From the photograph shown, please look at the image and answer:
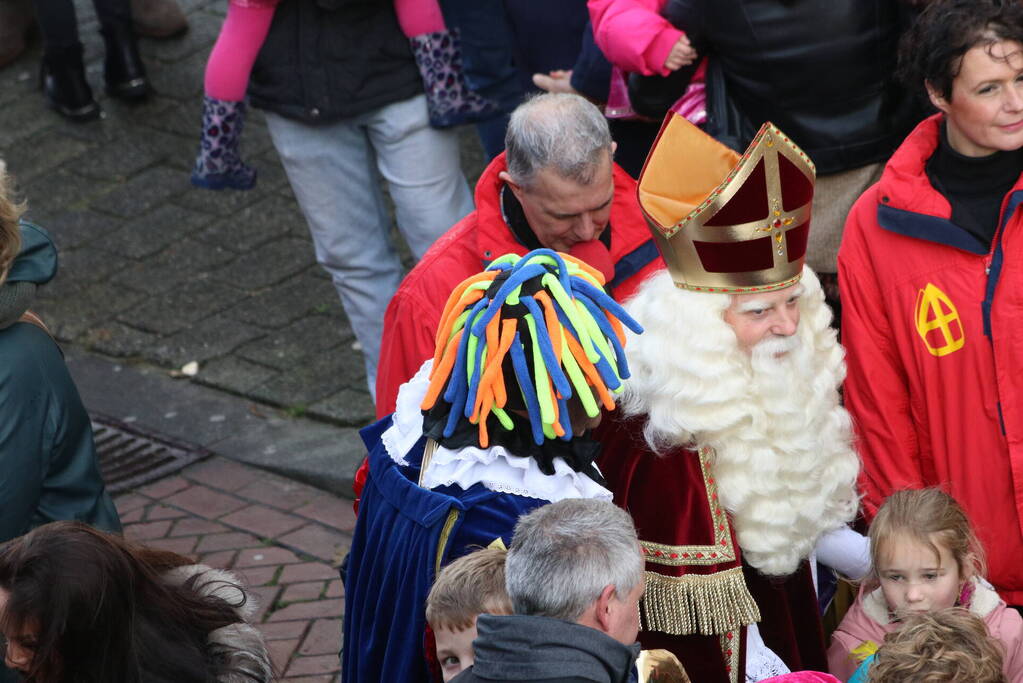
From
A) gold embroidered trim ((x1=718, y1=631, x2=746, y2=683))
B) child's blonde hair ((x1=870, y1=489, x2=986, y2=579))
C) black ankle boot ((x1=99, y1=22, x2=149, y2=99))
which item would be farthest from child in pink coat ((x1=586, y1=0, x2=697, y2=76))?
black ankle boot ((x1=99, y1=22, x2=149, y2=99))

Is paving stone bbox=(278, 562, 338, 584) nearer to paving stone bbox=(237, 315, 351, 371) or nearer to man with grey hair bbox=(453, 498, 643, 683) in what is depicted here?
paving stone bbox=(237, 315, 351, 371)

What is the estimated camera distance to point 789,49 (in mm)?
4266

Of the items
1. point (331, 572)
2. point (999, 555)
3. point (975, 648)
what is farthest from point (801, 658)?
point (331, 572)

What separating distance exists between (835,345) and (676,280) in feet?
1.40

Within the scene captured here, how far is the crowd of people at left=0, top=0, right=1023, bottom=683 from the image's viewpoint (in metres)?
2.82

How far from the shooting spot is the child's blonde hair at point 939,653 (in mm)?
2686

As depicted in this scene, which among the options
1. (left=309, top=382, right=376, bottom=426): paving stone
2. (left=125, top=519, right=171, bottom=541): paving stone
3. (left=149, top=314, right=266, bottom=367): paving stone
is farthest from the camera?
(left=149, top=314, right=266, bottom=367): paving stone

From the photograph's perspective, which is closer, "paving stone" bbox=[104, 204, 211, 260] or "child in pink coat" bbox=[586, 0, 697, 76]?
"child in pink coat" bbox=[586, 0, 697, 76]

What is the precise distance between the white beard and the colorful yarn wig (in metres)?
0.35

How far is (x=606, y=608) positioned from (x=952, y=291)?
57.7 inches

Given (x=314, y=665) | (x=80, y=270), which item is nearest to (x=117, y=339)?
(x=80, y=270)

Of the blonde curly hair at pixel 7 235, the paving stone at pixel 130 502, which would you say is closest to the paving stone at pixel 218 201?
the paving stone at pixel 130 502

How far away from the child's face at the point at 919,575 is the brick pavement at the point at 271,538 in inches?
77.6

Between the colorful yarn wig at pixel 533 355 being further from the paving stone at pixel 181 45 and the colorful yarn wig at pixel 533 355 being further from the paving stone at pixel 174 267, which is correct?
the paving stone at pixel 181 45
